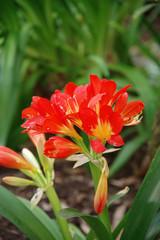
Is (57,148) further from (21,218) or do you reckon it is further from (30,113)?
(21,218)

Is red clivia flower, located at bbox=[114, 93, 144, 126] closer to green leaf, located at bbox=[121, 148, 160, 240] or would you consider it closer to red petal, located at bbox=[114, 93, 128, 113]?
red petal, located at bbox=[114, 93, 128, 113]

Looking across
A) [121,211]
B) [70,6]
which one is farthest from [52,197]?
[70,6]

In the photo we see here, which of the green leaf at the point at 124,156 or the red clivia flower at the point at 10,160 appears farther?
the green leaf at the point at 124,156

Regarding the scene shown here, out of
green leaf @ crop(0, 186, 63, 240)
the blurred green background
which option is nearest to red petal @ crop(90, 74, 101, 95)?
green leaf @ crop(0, 186, 63, 240)

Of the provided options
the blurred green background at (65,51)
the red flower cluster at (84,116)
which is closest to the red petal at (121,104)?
the red flower cluster at (84,116)

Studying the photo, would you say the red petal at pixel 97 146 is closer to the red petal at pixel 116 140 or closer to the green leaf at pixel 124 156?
the red petal at pixel 116 140

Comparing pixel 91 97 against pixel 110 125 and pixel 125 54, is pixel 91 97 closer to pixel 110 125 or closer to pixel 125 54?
pixel 110 125

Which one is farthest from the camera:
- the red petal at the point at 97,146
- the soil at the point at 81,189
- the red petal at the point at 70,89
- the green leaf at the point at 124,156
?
the green leaf at the point at 124,156
